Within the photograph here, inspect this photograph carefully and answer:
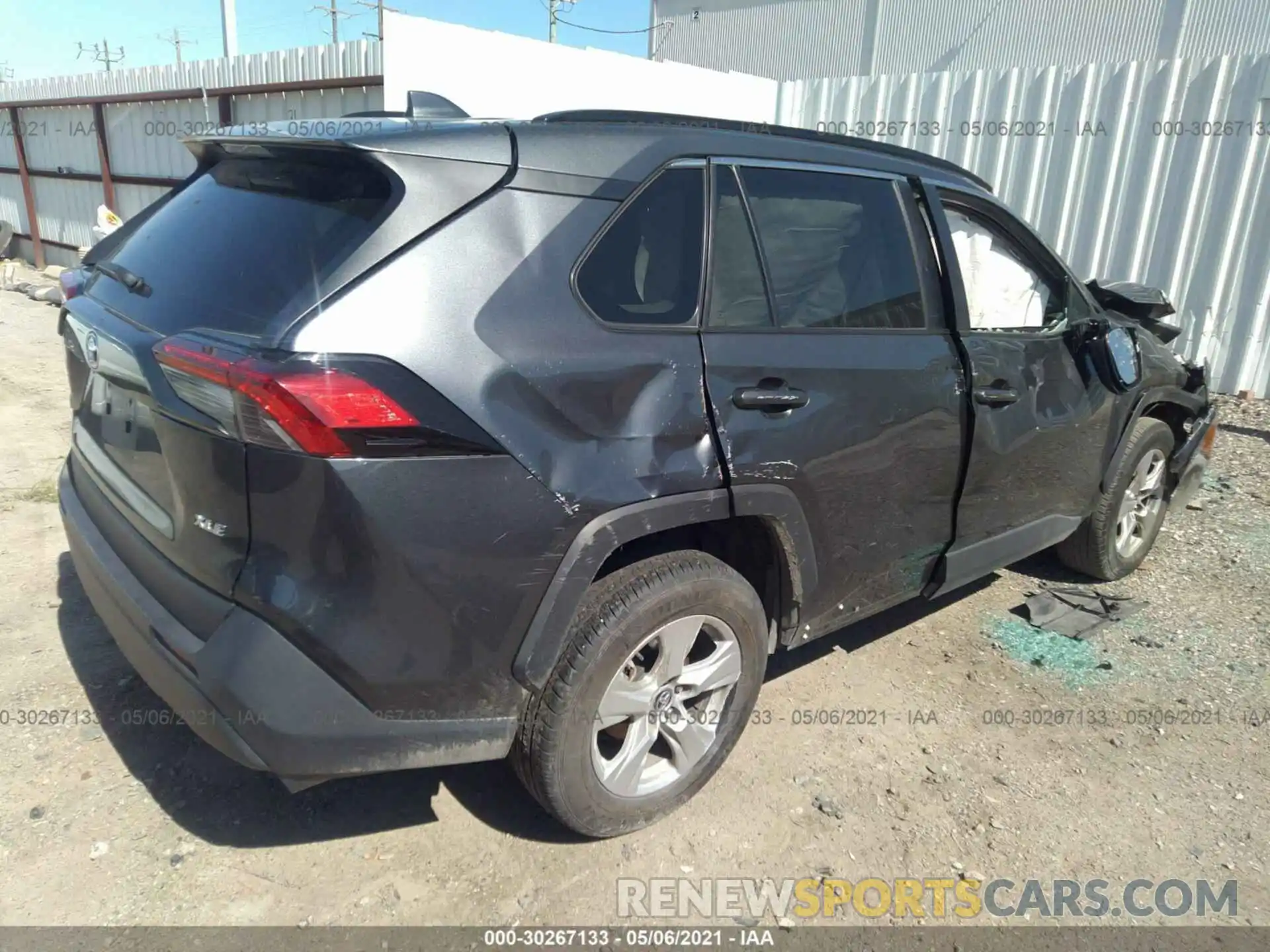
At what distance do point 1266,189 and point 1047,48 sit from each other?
2063 cm

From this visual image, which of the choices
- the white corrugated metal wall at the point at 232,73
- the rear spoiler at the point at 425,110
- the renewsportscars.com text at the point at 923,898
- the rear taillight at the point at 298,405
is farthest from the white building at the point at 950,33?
the rear taillight at the point at 298,405

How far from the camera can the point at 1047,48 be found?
80.3 feet

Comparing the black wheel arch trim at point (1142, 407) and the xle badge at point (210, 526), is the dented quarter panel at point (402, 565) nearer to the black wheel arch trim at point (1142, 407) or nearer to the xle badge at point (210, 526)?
the xle badge at point (210, 526)

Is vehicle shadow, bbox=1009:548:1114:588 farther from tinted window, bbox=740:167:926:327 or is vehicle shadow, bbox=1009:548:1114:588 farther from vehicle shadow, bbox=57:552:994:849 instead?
vehicle shadow, bbox=57:552:994:849

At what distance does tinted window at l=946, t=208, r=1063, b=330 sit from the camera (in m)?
3.35

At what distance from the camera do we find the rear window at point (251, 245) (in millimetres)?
1998

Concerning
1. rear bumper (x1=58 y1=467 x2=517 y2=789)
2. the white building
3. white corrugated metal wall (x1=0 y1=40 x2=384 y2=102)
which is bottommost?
rear bumper (x1=58 y1=467 x2=517 y2=789)

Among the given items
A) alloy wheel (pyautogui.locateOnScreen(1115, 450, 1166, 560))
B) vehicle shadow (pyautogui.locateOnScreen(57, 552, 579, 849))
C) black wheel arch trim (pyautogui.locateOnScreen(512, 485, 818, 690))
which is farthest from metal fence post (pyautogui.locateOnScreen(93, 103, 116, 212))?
alloy wheel (pyautogui.locateOnScreen(1115, 450, 1166, 560))

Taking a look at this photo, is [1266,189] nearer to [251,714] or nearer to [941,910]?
[941,910]

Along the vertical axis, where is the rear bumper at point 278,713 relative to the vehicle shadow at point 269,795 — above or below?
above

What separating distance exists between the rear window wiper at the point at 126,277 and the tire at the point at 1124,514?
156 inches

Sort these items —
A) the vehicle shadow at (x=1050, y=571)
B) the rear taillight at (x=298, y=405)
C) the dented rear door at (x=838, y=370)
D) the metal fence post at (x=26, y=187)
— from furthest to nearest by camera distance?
the metal fence post at (x=26, y=187), the vehicle shadow at (x=1050, y=571), the dented rear door at (x=838, y=370), the rear taillight at (x=298, y=405)

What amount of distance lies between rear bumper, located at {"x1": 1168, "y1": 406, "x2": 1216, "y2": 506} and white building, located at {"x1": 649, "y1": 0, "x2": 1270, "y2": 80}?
2121 cm

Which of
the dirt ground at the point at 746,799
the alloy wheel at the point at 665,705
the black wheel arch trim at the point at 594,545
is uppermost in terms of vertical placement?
the black wheel arch trim at the point at 594,545
